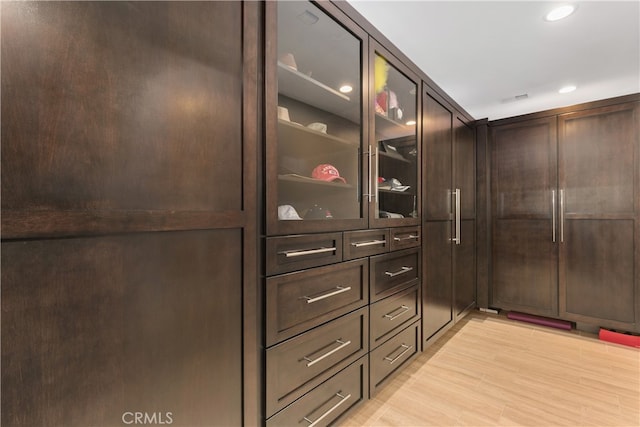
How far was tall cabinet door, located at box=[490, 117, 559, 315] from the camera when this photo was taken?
9.45 ft

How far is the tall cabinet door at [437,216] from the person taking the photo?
7.13 feet

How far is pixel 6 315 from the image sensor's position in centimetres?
59

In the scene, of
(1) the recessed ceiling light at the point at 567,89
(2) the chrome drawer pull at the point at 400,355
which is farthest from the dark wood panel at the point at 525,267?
(2) the chrome drawer pull at the point at 400,355

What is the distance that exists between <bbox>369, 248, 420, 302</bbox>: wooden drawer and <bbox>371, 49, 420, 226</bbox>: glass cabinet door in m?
0.21

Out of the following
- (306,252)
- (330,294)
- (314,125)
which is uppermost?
(314,125)

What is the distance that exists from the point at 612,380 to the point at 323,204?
2335 millimetres

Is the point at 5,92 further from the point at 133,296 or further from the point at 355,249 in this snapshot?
the point at 355,249

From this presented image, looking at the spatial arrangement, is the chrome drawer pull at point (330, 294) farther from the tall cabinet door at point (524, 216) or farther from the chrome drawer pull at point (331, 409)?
the tall cabinet door at point (524, 216)

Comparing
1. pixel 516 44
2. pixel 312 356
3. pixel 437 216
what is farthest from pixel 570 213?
pixel 312 356

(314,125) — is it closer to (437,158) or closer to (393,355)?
(437,158)

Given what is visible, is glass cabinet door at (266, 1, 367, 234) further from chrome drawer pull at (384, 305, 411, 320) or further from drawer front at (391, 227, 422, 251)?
chrome drawer pull at (384, 305, 411, 320)

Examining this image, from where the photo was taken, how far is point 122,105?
29.5 inches

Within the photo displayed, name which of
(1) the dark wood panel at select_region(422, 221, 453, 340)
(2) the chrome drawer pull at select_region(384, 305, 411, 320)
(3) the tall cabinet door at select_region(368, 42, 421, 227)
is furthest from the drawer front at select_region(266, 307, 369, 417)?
(1) the dark wood panel at select_region(422, 221, 453, 340)

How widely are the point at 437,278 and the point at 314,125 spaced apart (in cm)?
165
